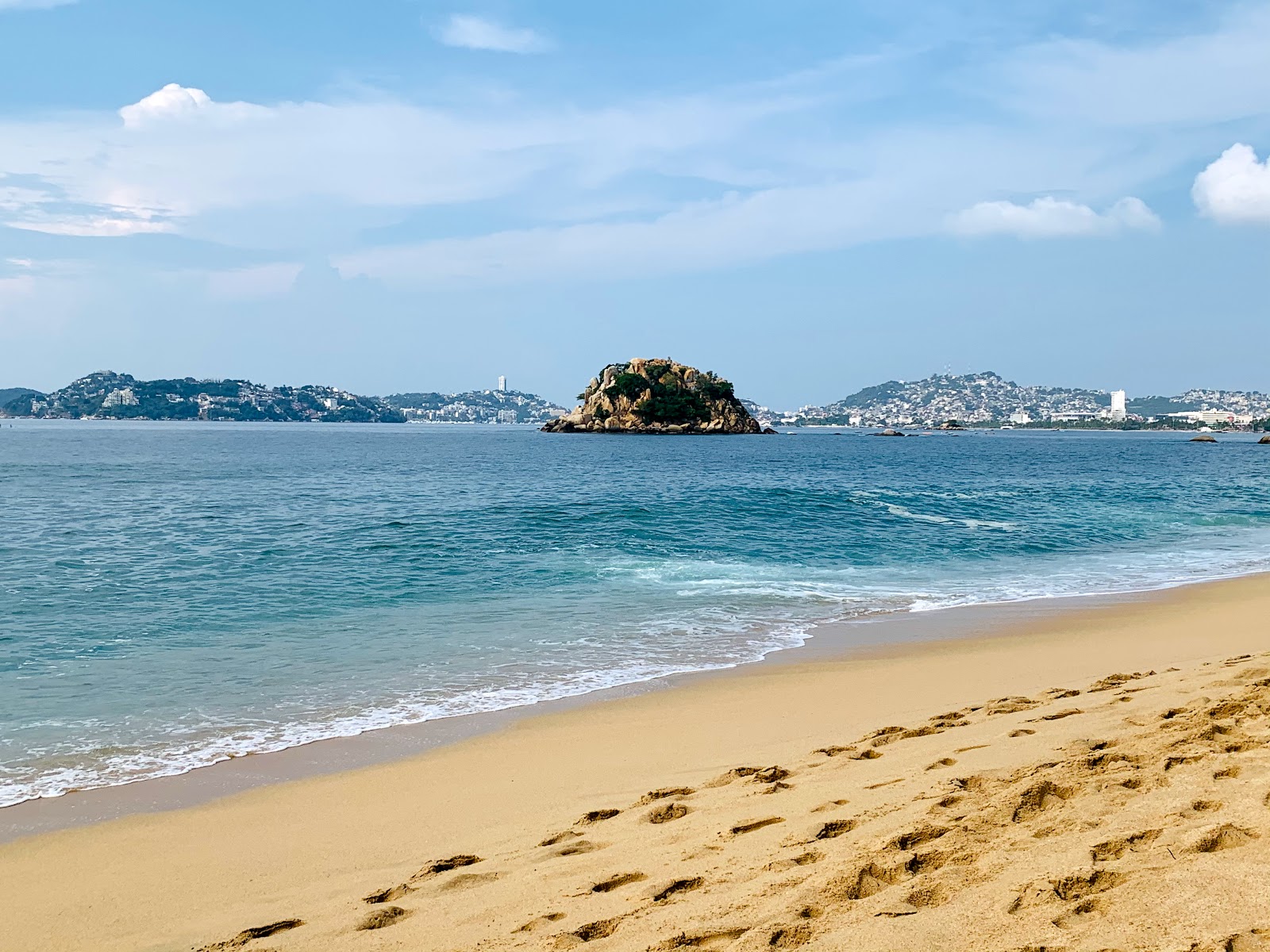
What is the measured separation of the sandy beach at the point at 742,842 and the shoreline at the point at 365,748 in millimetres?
241

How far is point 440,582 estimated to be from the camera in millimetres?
17703

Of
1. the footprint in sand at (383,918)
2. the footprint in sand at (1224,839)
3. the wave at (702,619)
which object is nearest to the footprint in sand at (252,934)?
the footprint in sand at (383,918)

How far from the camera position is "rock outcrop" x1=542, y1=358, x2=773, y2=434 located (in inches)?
6777

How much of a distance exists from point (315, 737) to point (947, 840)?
628 cm

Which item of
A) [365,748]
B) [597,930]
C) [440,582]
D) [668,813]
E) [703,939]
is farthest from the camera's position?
[440,582]

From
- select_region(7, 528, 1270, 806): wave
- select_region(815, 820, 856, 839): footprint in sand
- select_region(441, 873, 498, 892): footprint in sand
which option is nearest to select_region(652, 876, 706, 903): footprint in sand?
select_region(815, 820, 856, 839): footprint in sand

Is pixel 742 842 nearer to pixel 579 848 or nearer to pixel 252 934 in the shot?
pixel 579 848

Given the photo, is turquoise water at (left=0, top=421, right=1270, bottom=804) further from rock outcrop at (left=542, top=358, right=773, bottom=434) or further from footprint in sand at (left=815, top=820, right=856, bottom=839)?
rock outcrop at (left=542, top=358, right=773, bottom=434)

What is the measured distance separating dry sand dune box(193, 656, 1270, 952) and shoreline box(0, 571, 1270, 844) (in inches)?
112

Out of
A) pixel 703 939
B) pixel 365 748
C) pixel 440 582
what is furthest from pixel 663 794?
pixel 440 582

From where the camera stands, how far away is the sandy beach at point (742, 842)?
3875 millimetres

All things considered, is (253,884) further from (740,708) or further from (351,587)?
(351,587)

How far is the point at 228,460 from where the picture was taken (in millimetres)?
65375

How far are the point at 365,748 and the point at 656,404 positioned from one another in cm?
16476
